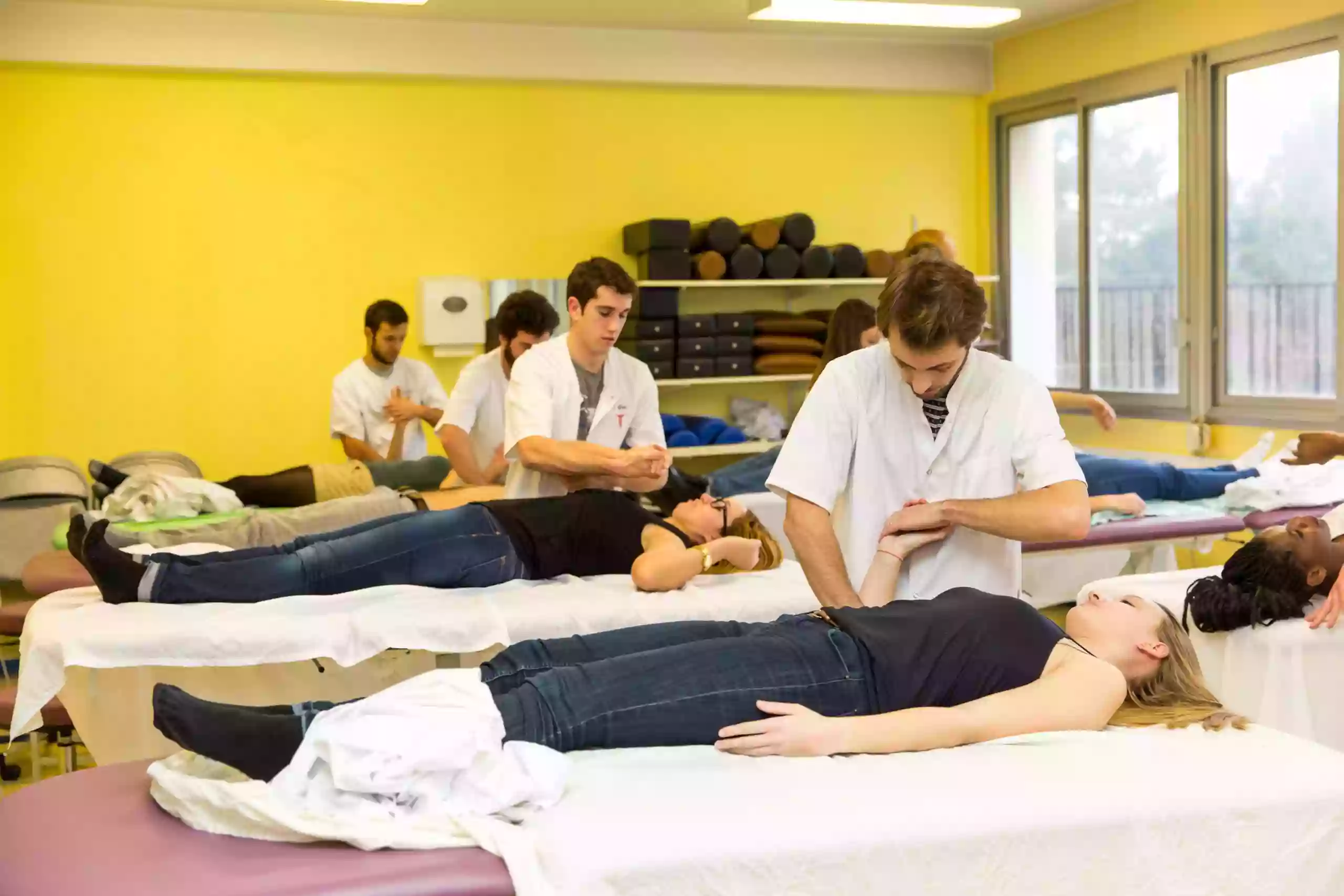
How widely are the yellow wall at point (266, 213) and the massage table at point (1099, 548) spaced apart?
6.34ft

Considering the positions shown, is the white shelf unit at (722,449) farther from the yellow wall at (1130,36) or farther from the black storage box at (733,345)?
the yellow wall at (1130,36)

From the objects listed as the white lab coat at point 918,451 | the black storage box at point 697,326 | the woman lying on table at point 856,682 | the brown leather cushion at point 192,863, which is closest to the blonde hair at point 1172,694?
the woman lying on table at point 856,682

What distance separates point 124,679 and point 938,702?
1.77m

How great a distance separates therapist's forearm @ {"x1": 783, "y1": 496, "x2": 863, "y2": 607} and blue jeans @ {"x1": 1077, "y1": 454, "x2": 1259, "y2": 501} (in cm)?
229

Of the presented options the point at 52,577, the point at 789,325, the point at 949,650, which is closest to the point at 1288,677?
the point at 949,650

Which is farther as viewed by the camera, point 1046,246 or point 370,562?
point 1046,246

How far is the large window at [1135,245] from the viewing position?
592 cm

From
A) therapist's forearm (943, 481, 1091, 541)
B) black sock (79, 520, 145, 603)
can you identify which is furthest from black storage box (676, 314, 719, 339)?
therapist's forearm (943, 481, 1091, 541)

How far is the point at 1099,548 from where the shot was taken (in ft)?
13.9

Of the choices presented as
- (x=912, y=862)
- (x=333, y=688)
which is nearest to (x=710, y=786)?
(x=912, y=862)

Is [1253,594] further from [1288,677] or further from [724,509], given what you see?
[724,509]

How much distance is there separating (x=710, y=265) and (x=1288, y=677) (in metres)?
3.82

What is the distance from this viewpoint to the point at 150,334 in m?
5.70

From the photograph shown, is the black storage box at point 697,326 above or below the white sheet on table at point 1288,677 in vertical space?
above
